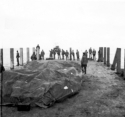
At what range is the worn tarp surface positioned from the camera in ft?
22.6

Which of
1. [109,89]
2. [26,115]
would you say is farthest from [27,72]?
[109,89]

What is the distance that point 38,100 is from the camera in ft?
22.5

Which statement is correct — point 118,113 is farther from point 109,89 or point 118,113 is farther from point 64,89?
point 109,89

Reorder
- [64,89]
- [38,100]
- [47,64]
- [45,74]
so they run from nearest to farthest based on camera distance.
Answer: [38,100], [64,89], [45,74], [47,64]

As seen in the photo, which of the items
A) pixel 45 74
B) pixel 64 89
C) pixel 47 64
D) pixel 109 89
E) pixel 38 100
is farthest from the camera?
pixel 47 64

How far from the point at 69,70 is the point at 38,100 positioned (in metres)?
3.31

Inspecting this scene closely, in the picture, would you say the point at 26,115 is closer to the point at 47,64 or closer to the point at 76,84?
the point at 76,84

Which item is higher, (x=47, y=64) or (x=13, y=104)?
(x=47, y=64)

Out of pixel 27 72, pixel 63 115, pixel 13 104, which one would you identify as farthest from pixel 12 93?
pixel 63 115

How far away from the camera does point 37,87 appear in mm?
7316

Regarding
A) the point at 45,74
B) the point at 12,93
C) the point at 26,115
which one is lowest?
the point at 26,115

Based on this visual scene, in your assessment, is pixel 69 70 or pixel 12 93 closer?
pixel 12 93

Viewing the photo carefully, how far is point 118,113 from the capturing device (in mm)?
6070

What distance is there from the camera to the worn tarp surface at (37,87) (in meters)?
6.88
